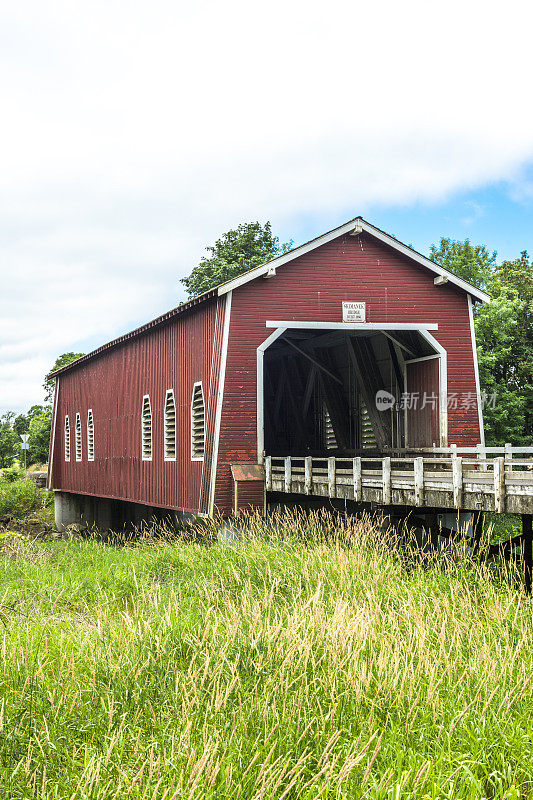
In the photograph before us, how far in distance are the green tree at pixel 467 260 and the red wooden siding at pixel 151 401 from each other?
1892cm

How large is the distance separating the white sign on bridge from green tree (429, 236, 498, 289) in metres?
22.0

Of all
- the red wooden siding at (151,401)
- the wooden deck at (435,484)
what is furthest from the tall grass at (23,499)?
the wooden deck at (435,484)

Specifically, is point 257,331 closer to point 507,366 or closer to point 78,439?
point 78,439

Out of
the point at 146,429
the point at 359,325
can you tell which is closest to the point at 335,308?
the point at 359,325

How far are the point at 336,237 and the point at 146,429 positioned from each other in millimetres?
7813

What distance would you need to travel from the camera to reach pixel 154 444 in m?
20.2

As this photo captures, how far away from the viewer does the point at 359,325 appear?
16062mm

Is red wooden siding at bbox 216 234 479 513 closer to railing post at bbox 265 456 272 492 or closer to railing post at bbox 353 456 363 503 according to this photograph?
railing post at bbox 265 456 272 492

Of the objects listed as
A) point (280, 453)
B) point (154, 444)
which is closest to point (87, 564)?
point (154, 444)

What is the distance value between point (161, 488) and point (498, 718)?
14.8 metres

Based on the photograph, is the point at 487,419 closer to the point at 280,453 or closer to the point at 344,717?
the point at 280,453

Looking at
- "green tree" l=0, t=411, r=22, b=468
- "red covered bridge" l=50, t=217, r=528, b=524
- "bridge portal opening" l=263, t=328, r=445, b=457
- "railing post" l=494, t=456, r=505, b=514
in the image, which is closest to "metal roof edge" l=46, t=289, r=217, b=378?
"red covered bridge" l=50, t=217, r=528, b=524

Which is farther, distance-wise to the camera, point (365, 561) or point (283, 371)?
point (283, 371)

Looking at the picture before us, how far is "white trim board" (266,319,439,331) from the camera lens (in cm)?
1566
